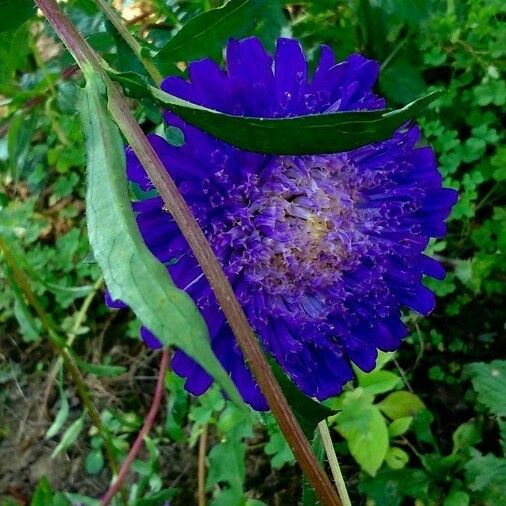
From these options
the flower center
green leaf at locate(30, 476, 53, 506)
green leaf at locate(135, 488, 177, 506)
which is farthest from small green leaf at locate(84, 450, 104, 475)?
the flower center

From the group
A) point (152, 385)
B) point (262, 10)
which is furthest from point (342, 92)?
point (152, 385)

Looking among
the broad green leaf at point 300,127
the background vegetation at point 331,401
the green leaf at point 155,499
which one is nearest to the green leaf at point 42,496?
the background vegetation at point 331,401

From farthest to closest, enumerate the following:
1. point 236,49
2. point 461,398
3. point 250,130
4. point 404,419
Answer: point 461,398 → point 404,419 → point 236,49 → point 250,130

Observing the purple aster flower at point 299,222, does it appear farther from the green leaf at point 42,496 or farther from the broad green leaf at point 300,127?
the green leaf at point 42,496

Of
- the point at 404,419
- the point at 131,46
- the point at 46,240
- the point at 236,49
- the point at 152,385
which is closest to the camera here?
the point at 236,49

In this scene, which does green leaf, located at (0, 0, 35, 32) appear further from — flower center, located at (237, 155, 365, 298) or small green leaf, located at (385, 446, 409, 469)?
small green leaf, located at (385, 446, 409, 469)

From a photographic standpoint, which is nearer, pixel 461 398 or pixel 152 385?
pixel 461 398

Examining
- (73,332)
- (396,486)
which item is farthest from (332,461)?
(73,332)

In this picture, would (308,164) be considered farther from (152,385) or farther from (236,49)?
(152,385)
